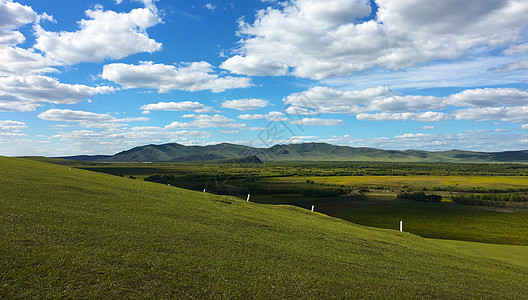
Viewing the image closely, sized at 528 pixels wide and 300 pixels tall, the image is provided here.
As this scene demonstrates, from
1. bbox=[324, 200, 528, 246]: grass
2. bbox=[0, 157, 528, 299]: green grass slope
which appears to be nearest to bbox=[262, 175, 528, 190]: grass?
bbox=[324, 200, 528, 246]: grass

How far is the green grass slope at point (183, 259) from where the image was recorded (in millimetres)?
9195

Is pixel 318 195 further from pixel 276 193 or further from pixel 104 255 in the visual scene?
pixel 104 255

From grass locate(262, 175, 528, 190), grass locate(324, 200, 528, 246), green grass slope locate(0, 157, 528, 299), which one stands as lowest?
grass locate(324, 200, 528, 246)

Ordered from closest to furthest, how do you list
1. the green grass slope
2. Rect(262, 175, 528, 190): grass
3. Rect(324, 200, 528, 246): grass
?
1. the green grass slope
2. Rect(324, 200, 528, 246): grass
3. Rect(262, 175, 528, 190): grass

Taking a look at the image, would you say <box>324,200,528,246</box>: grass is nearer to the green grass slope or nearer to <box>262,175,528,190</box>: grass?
the green grass slope

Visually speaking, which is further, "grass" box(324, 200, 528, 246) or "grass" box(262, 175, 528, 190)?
"grass" box(262, 175, 528, 190)

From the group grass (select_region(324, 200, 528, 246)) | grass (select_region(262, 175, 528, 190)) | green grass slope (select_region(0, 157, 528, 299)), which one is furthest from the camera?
grass (select_region(262, 175, 528, 190))

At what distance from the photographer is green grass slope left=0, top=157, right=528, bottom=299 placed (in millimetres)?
9195

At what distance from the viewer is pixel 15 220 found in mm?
12227

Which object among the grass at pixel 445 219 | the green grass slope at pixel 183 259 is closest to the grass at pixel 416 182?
the grass at pixel 445 219

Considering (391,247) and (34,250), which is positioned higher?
(34,250)

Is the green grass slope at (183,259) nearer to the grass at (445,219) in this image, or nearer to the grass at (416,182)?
the grass at (445,219)

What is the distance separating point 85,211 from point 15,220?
10.6 feet

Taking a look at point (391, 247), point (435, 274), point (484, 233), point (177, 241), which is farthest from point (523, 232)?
point (177, 241)
